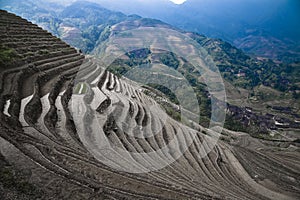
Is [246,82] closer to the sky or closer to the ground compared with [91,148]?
closer to the ground

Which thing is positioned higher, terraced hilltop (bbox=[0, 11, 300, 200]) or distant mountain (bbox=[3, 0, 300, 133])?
terraced hilltop (bbox=[0, 11, 300, 200])

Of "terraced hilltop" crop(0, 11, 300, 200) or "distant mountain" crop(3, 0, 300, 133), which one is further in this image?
"distant mountain" crop(3, 0, 300, 133)

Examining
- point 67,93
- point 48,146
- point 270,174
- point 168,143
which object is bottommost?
point 270,174

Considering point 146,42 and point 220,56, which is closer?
point 146,42

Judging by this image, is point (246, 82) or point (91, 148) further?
point (246, 82)

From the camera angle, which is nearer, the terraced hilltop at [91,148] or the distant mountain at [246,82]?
the terraced hilltop at [91,148]

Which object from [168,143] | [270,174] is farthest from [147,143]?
[270,174]

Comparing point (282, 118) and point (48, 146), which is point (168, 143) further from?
point (282, 118)

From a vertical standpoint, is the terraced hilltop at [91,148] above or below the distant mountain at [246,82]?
above
